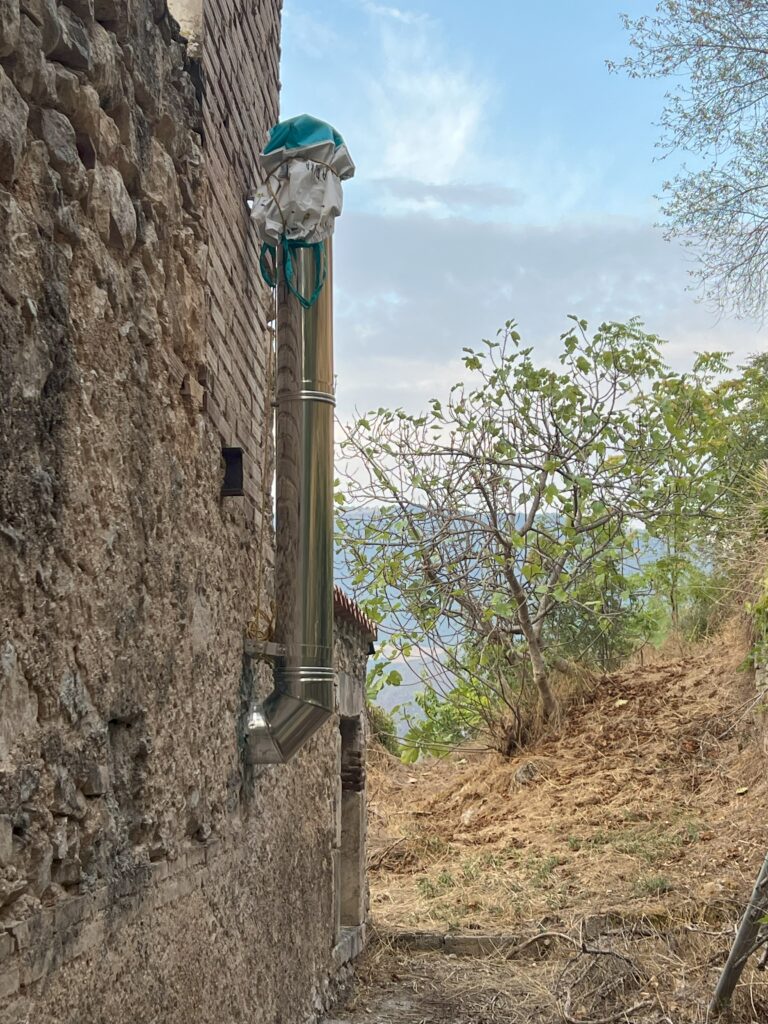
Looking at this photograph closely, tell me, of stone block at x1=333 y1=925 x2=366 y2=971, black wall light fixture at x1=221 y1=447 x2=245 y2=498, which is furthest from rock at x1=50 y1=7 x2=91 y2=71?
stone block at x1=333 y1=925 x2=366 y2=971

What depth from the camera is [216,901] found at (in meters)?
3.45

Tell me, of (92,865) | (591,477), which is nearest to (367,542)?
(591,477)

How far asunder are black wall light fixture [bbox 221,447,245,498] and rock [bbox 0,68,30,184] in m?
1.75

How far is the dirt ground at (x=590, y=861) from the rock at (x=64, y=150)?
14.4 ft

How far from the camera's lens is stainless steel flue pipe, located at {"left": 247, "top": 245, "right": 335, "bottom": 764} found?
3.93 meters

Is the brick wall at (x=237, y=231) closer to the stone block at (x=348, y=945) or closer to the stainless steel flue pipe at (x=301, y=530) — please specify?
the stainless steel flue pipe at (x=301, y=530)

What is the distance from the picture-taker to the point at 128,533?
2723 mm

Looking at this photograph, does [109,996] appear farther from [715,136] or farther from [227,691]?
[715,136]

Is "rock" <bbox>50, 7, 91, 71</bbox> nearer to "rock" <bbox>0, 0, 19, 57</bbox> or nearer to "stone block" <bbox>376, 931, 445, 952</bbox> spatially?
"rock" <bbox>0, 0, 19, 57</bbox>

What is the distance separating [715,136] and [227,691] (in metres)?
7.34

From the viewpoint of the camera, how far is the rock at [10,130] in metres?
2.05

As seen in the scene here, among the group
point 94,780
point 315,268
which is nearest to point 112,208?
point 94,780

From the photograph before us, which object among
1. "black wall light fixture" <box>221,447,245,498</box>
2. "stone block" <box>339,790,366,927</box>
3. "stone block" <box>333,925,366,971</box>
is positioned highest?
"black wall light fixture" <box>221,447,245,498</box>

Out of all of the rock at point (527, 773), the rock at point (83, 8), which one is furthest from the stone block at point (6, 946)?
the rock at point (527, 773)
